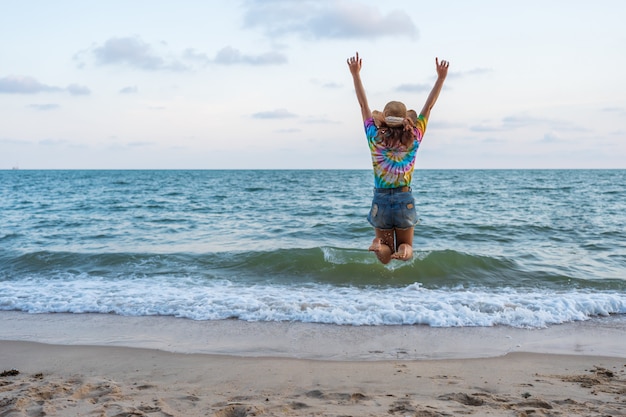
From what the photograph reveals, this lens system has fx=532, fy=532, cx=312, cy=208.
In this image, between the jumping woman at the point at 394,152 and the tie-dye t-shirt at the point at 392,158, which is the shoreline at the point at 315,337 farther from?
the tie-dye t-shirt at the point at 392,158

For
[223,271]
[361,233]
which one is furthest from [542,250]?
[223,271]

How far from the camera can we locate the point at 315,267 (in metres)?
12.3

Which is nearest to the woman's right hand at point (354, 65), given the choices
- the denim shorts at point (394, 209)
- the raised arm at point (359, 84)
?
the raised arm at point (359, 84)

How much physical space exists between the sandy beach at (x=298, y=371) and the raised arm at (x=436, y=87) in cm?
267

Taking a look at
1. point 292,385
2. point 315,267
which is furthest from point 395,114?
point 315,267

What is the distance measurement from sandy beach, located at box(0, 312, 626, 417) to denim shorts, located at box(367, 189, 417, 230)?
1653mm

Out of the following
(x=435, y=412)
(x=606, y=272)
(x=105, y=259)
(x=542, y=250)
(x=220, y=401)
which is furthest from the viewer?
(x=542, y=250)

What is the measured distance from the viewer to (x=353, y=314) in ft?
27.3

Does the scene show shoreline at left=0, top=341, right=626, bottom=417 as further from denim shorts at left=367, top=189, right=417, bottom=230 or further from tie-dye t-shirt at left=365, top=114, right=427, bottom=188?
tie-dye t-shirt at left=365, top=114, right=427, bottom=188

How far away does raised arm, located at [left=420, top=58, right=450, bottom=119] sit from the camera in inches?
193

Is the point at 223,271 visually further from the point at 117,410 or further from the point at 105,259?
the point at 117,410

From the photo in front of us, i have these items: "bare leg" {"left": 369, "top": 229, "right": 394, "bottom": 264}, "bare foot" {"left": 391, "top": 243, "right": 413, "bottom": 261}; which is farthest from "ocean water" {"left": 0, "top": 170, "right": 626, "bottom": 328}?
"bare foot" {"left": 391, "top": 243, "right": 413, "bottom": 261}

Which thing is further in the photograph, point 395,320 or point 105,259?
point 105,259

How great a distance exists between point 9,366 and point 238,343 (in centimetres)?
268
